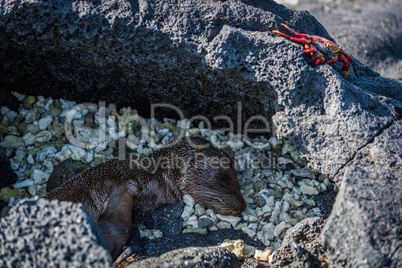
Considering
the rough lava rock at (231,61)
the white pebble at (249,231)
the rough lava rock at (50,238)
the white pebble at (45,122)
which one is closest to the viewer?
the rough lava rock at (50,238)

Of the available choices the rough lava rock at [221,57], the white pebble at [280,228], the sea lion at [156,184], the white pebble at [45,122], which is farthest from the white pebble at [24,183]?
the white pebble at [280,228]

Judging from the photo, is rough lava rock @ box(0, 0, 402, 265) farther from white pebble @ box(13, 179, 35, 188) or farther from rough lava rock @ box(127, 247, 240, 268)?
white pebble @ box(13, 179, 35, 188)

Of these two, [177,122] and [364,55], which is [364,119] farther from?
[364,55]

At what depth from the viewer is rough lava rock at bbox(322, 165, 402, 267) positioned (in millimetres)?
2520

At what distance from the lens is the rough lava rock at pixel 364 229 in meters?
2.52

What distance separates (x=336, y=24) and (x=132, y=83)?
4098 millimetres

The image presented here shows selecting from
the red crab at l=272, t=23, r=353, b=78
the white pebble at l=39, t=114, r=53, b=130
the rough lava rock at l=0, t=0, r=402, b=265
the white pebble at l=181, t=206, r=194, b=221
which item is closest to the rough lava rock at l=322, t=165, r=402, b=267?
the rough lava rock at l=0, t=0, r=402, b=265

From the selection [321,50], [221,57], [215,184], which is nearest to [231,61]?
[221,57]

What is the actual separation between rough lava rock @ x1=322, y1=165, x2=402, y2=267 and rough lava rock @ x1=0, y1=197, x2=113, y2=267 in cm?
156

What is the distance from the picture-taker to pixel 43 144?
4.18 m

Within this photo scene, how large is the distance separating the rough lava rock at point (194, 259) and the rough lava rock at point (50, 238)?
1.30ft

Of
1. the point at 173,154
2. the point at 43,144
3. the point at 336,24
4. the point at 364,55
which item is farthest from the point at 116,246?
the point at 336,24
